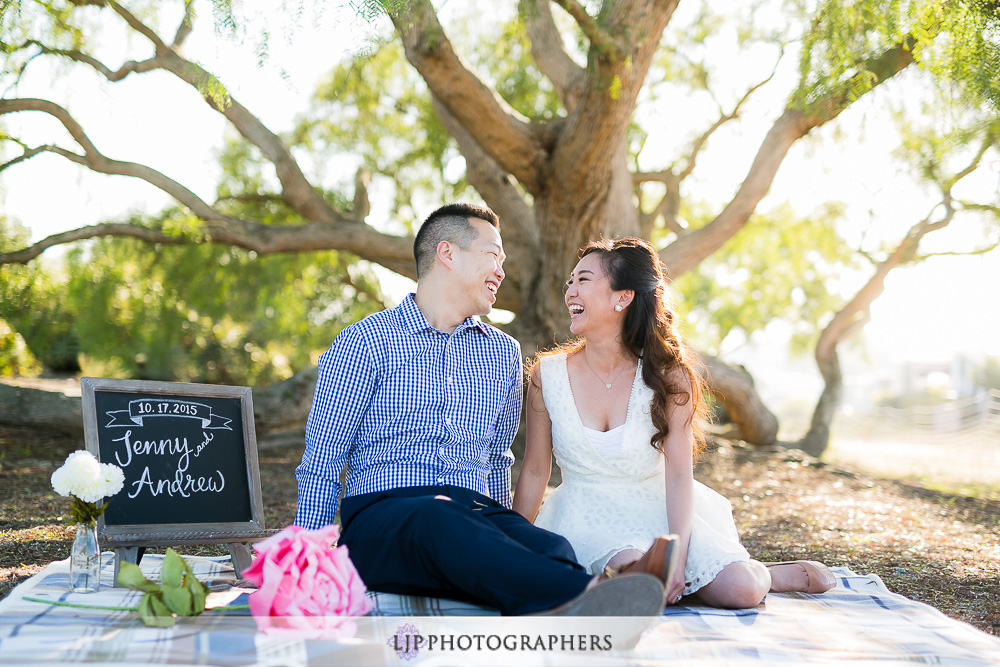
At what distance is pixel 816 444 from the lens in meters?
10.7

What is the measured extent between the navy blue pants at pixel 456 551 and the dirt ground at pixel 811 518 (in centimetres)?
180

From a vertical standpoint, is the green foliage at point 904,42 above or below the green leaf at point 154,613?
above

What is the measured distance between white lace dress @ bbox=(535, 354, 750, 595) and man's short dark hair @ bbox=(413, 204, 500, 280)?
729mm

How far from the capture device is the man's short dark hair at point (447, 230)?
11.5ft

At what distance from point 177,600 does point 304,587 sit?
0.43 metres

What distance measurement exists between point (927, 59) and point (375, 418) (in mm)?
3998

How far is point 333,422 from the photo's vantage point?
3191 mm

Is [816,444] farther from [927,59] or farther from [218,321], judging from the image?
[218,321]

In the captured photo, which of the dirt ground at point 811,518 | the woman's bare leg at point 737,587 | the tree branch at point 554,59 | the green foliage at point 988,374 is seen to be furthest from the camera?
the green foliage at point 988,374

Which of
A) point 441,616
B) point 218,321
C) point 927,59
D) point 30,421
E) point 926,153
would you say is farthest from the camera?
point 218,321

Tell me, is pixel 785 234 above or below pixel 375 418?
above

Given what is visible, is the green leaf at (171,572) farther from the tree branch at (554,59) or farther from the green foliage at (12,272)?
the tree branch at (554,59)

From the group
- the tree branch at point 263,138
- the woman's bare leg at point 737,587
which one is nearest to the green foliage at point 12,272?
the tree branch at point 263,138

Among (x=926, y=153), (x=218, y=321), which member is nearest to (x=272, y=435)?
(x=218, y=321)
